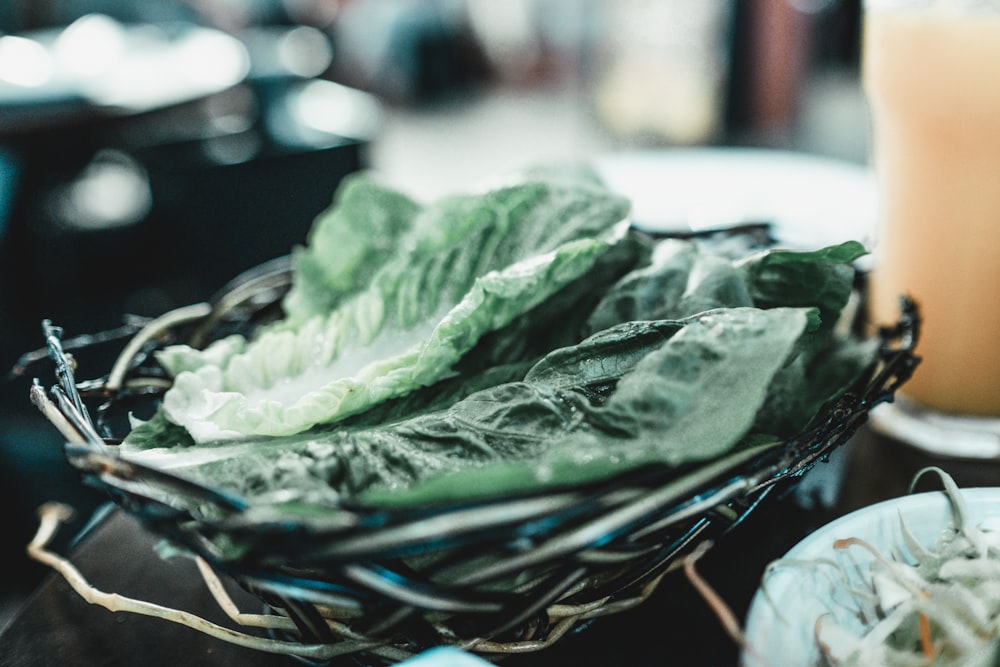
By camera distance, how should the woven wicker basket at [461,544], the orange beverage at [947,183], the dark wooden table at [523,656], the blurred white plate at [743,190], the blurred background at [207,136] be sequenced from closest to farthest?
the woven wicker basket at [461,544]
the dark wooden table at [523,656]
the orange beverage at [947,183]
the blurred white plate at [743,190]
the blurred background at [207,136]

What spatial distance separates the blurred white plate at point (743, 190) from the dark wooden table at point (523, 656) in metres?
0.39

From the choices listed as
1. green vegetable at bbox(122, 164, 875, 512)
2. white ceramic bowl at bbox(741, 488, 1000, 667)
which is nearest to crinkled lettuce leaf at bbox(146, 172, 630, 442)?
green vegetable at bbox(122, 164, 875, 512)

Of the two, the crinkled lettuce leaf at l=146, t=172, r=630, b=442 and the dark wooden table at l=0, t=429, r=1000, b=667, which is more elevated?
the crinkled lettuce leaf at l=146, t=172, r=630, b=442

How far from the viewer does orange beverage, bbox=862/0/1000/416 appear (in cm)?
76

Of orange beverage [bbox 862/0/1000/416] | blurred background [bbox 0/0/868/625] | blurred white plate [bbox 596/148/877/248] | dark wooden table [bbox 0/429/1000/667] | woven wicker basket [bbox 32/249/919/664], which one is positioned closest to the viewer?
woven wicker basket [bbox 32/249/919/664]

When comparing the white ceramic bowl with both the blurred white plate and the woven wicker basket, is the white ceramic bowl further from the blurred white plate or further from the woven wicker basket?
the blurred white plate

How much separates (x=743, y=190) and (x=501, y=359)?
0.67 m

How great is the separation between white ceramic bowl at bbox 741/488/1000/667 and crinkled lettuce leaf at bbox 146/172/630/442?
250mm

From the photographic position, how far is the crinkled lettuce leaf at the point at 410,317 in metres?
0.57

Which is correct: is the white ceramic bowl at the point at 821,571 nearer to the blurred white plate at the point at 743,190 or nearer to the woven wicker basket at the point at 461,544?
the woven wicker basket at the point at 461,544

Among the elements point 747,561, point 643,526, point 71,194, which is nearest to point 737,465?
point 643,526

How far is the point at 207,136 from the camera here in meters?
2.00

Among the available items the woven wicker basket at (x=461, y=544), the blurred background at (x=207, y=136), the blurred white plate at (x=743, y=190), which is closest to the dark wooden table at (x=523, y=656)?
the woven wicker basket at (x=461, y=544)

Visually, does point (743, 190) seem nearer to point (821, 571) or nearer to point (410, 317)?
point (410, 317)
